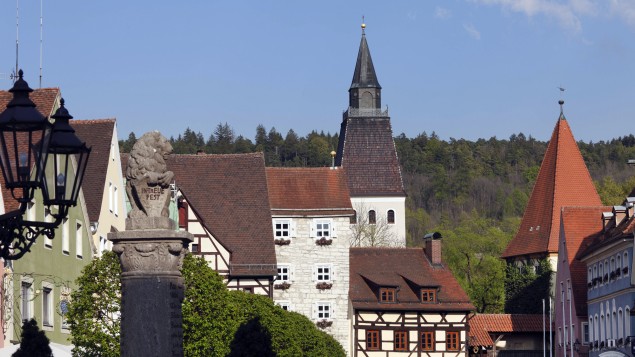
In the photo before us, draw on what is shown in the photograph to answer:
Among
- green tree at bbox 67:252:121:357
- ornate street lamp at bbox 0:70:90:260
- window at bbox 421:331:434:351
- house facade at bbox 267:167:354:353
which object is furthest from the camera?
window at bbox 421:331:434:351

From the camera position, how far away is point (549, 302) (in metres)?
81.0

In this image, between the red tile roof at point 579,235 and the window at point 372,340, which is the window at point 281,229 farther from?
the red tile roof at point 579,235

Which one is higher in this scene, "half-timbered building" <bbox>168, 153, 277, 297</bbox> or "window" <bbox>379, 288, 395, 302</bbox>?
"half-timbered building" <bbox>168, 153, 277, 297</bbox>

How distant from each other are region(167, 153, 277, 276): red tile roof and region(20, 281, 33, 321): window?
73.1 ft

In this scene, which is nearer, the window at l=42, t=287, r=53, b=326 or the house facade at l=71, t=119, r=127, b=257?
the window at l=42, t=287, r=53, b=326

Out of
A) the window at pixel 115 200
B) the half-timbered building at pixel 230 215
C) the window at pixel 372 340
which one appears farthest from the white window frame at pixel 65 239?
the window at pixel 372 340

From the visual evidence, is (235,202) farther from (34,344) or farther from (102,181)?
(34,344)

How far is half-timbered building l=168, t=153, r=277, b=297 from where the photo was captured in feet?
196

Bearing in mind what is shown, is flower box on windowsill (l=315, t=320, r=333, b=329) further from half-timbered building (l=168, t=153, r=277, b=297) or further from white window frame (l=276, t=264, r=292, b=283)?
half-timbered building (l=168, t=153, r=277, b=297)

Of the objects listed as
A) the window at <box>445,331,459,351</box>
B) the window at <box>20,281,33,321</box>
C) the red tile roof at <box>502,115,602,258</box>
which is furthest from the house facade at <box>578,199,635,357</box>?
the window at <box>20,281,33,321</box>

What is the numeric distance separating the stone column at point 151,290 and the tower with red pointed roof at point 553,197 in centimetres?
7189

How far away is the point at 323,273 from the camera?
2704 inches

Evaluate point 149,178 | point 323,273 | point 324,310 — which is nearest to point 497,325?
point 324,310

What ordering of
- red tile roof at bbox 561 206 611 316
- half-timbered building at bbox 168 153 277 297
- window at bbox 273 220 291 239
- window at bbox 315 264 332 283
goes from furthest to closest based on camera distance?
red tile roof at bbox 561 206 611 316, window at bbox 273 220 291 239, window at bbox 315 264 332 283, half-timbered building at bbox 168 153 277 297
